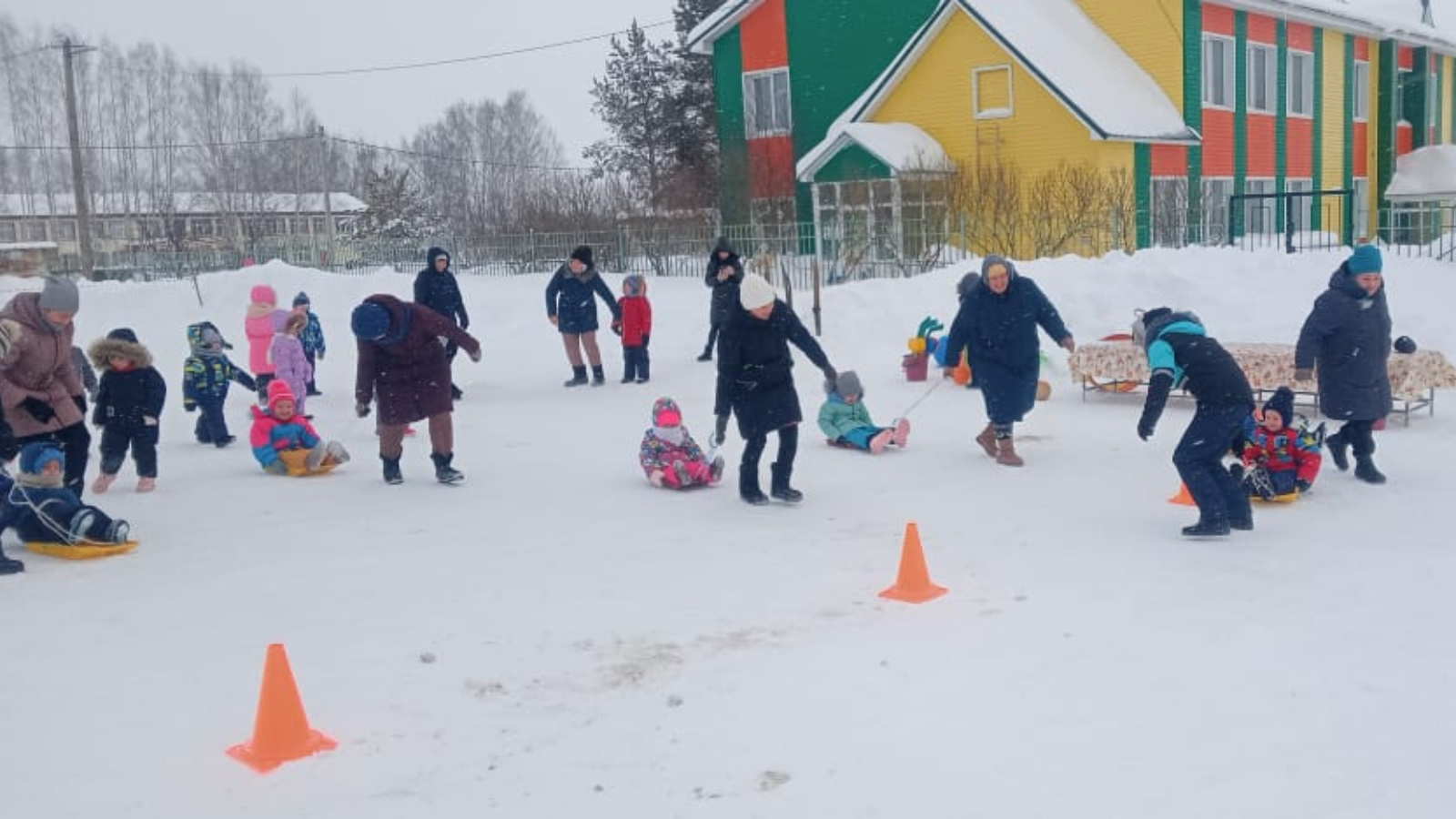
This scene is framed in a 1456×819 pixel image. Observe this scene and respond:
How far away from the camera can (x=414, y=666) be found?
5.80 m

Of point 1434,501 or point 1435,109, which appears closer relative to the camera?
point 1434,501

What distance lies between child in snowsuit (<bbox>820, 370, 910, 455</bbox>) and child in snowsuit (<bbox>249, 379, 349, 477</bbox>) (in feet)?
14.0

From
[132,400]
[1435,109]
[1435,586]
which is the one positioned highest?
[1435,109]

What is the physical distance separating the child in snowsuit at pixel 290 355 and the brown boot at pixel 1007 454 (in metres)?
6.80

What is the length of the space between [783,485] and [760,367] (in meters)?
0.90

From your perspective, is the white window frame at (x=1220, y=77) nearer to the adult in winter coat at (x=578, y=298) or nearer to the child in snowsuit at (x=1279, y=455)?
the adult in winter coat at (x=578, y=298)

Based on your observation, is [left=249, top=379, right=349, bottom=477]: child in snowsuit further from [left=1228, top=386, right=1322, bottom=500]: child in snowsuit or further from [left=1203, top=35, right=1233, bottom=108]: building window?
[left=1203, top=35, right=1233, bottom=108]: building window

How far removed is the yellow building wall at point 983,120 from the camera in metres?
27.4

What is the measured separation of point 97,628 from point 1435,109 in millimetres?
41166

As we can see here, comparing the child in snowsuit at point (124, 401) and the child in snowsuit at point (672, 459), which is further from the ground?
the child in snowsuit at point (124, 401)

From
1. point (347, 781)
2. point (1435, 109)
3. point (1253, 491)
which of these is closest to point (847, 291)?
point (1253, 491)

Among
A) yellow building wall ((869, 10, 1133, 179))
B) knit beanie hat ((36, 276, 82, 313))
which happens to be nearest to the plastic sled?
knit beanie hat ((36, 276, 82, 313))

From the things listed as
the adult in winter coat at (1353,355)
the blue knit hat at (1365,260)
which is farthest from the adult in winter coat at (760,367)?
the blue knit hat at (1365,260)

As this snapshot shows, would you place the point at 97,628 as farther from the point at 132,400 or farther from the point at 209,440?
the point at 209,440
